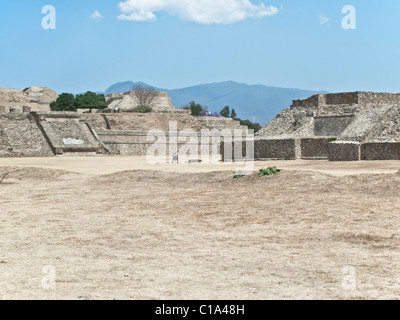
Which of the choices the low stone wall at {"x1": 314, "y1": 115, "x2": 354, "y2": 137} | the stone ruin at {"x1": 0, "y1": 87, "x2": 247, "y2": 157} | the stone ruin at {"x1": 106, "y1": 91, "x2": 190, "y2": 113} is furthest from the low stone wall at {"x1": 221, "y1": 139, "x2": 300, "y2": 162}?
the stone ruin at {"x1": 106, "y1": 91, "x2": 190, "y2": 113}

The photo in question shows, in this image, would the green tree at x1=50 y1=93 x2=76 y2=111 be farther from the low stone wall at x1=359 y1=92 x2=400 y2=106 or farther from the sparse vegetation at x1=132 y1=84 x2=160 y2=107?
the low stone wall at x1=359 y1=92 x2=400 y2=106

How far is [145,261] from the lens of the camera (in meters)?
7.18

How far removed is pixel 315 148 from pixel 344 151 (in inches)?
127

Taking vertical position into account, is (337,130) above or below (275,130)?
below

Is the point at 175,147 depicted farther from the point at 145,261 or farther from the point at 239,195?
the point at 145,261

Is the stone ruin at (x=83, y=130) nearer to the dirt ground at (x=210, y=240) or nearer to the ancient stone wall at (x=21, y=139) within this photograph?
the ancient stone wall at (x=21, y=139)

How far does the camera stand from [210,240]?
28.0ft

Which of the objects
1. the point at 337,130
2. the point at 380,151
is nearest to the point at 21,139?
the point at 337,130

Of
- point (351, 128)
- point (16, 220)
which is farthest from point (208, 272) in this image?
point (351, 128)

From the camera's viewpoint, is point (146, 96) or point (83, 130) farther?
point (146, 96)

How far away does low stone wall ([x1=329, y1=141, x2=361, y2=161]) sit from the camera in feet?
72.5

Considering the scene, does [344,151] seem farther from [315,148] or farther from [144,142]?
[144,142]

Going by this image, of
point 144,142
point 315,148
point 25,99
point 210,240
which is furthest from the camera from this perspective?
point 25,99

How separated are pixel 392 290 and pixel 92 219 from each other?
258 inches
